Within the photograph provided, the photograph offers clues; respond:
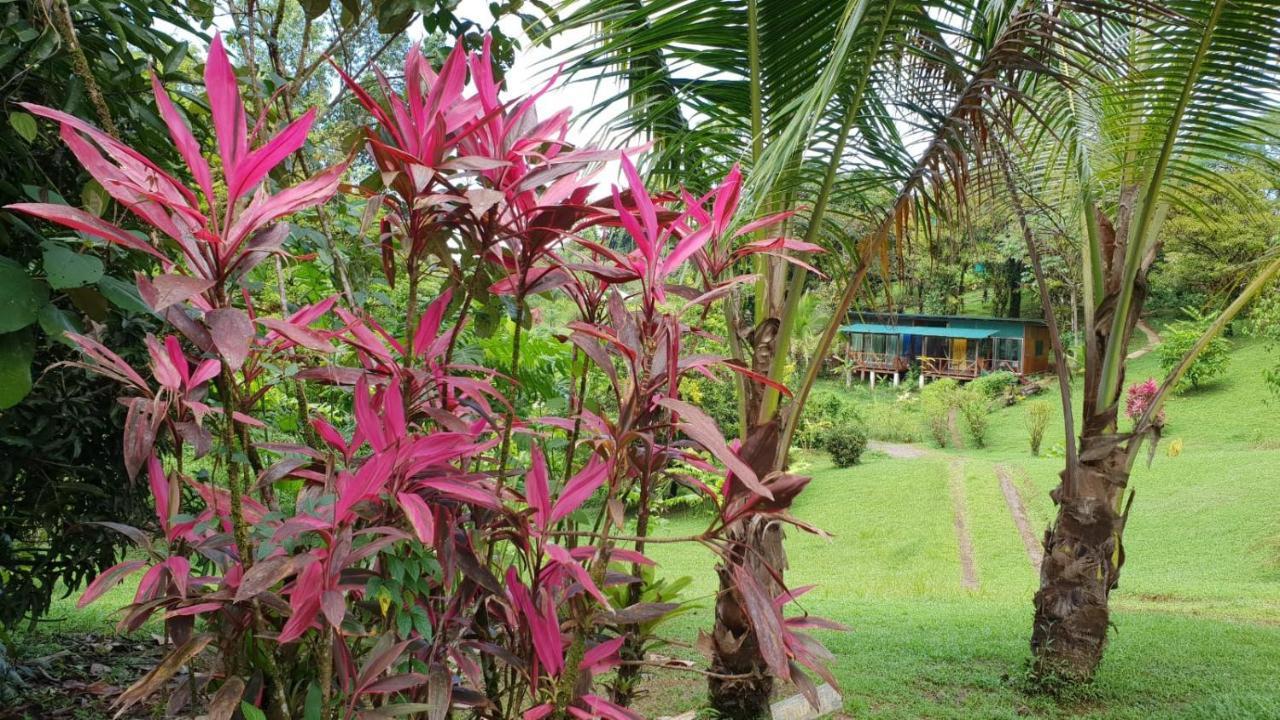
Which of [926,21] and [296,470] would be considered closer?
[296,470]

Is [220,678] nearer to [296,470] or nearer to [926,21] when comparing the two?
[296,470]

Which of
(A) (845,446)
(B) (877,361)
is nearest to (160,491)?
(A) (845,446)

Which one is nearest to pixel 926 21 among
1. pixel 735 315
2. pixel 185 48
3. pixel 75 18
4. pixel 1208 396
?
pixel 735 315

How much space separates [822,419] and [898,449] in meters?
1.82

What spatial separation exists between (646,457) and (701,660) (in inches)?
96.4

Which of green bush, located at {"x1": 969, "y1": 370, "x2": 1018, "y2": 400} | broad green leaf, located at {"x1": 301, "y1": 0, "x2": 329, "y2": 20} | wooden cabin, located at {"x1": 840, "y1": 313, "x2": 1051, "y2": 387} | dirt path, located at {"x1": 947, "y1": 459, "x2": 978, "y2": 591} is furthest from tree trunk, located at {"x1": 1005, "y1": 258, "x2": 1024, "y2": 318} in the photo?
broad green leaf, located at {"x1": 301, "y1": 0, "x2": 329, "y2": 20}

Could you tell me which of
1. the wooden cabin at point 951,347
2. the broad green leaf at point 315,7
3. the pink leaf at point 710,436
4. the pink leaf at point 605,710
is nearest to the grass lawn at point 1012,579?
the pink leaf at point 605,710

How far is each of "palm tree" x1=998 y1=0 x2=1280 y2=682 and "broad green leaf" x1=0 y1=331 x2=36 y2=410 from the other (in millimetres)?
2686

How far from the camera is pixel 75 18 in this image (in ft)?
4.54

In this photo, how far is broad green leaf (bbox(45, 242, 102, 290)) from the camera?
0.90 m

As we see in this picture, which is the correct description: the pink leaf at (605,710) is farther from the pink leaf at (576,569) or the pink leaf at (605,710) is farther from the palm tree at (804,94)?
the palm tree at (804,94)

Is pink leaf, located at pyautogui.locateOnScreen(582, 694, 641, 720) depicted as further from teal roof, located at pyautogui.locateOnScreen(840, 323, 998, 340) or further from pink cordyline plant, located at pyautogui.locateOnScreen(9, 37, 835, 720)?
teal roof, located at pyautogui.locateOnScreen(840, 323, 998, 340)

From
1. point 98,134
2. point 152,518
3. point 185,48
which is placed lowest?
point 152,518

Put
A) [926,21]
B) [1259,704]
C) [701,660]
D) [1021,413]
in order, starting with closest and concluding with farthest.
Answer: [926,21] < [1259,704] < [701,660] < [1021,413]
